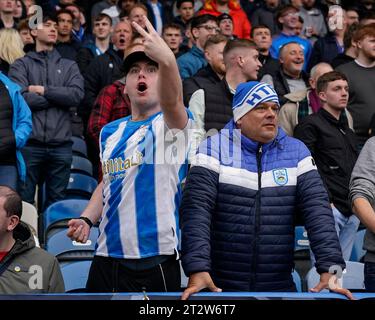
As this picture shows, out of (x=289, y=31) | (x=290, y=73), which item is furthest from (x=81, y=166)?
(x=289, y=31)

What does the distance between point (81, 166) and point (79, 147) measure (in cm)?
41

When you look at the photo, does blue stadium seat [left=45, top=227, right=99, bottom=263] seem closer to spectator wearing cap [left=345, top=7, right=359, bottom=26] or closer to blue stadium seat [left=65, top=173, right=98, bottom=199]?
blue stadium seat [left=65, top=173, right=98, bottom=199]

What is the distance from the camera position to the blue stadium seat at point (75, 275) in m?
→ 5.72

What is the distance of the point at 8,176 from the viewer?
7.59m

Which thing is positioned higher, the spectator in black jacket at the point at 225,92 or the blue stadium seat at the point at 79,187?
the spectator in black jacket at the point at 225,92

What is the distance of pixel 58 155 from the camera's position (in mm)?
8453

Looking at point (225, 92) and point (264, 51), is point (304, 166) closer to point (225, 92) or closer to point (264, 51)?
point (225, 92)

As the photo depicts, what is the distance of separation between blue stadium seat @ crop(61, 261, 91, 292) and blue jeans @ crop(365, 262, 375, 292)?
68.9 inches

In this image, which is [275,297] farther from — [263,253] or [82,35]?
[82,35]

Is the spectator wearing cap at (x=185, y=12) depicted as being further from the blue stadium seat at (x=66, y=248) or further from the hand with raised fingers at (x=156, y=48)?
the hand with raised fingers at (x=156, y=48)

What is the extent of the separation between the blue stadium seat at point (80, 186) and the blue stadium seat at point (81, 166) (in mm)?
225

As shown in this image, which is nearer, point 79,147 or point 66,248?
point 66,248

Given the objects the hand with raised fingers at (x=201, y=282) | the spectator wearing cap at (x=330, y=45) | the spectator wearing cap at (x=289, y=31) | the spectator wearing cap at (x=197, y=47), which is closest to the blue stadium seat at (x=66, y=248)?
the hand with raised fingers at (x=201, y=282)
